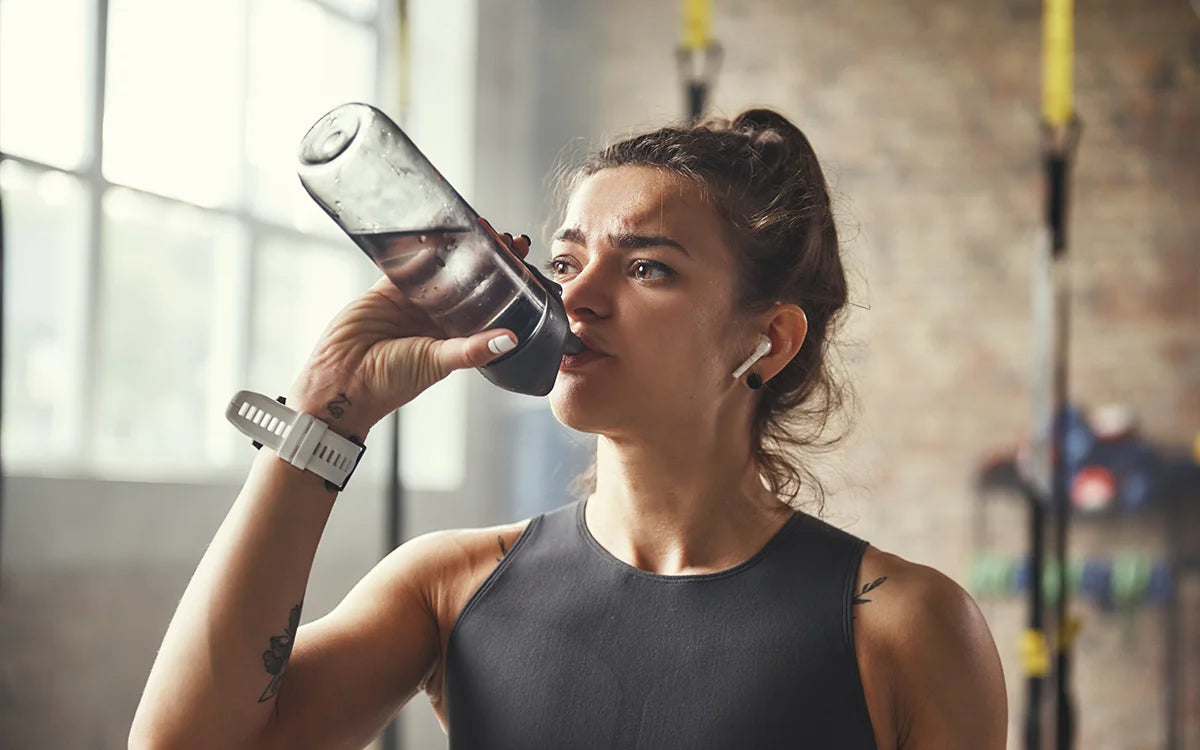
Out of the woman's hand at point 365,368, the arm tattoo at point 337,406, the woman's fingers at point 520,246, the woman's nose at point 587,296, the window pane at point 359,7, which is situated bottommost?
the arm tattoo at point 337,406

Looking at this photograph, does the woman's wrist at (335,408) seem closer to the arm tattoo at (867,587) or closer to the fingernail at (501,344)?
the fingernail at (501,344)

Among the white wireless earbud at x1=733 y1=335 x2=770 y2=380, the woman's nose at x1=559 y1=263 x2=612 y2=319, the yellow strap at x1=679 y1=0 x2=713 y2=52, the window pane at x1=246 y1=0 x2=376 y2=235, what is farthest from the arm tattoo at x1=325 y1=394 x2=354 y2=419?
the window pane at x1=246 y1=0 x2=376 y2=235

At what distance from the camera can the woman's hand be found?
121cm

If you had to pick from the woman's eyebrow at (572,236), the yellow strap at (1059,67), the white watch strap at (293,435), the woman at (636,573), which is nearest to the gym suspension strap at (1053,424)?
the yellow strap at (1059,67)

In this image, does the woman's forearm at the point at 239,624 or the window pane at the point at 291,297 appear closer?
the woman's forearm at the point at 239,624

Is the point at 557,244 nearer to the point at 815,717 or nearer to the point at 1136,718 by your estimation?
the point at 815,717

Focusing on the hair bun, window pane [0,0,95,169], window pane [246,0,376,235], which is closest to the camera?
the hair bun

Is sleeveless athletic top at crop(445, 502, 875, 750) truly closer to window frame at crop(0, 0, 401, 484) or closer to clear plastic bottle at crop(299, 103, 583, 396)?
clear plastic bottle at crop(299, 103, 583, 396)

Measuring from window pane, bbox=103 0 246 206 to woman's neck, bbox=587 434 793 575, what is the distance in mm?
2234

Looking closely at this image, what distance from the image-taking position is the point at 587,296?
4.22ft

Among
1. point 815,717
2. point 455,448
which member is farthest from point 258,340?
point 815,717

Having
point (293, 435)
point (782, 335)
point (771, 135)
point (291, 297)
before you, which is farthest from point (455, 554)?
point (291, 297)

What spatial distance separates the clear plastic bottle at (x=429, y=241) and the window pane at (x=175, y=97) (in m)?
2.20

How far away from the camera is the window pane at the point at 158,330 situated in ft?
10.6
